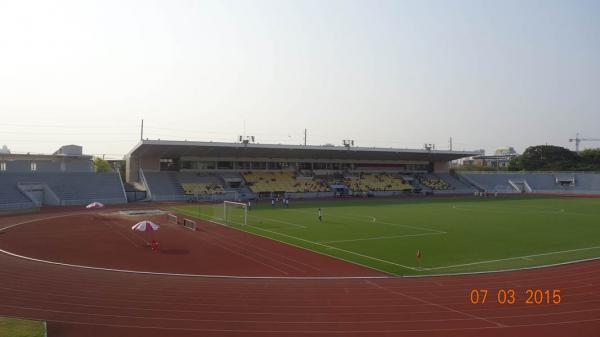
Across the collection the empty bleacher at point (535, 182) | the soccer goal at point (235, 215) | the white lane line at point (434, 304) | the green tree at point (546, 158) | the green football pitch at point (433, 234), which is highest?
the green tree at point (546, 158)

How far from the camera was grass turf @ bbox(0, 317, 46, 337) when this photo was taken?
36.7 feet

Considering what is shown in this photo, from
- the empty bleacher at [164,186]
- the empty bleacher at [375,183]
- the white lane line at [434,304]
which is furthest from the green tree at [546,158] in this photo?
the white lane line at [434,304]

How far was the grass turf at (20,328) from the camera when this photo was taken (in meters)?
11.2

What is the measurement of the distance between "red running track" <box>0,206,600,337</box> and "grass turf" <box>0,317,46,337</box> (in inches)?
16.7

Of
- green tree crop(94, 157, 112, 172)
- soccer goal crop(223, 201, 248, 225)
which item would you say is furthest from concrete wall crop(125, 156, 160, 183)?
green tree crop(94, 157, 112, 172)

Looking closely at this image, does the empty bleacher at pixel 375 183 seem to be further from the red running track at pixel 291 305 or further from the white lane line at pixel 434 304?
the white lane line at pixel 434 304

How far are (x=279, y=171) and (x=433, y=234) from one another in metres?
43.0

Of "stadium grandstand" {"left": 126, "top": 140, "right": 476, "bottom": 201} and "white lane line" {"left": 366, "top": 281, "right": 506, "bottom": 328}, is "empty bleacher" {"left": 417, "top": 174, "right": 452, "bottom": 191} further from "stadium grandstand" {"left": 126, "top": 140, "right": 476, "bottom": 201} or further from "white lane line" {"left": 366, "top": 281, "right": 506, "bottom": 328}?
"white lane line" {"left": 366, "top": 281, "right": 506, "bottom": 328}

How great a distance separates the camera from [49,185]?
50.3 metres

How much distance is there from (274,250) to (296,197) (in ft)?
128

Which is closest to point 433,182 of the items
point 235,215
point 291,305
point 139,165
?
point 139,165

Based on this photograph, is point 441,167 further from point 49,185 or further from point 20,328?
point 20,328

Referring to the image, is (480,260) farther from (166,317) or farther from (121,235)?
(121,235)

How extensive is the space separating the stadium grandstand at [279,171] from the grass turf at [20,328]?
43.4m
